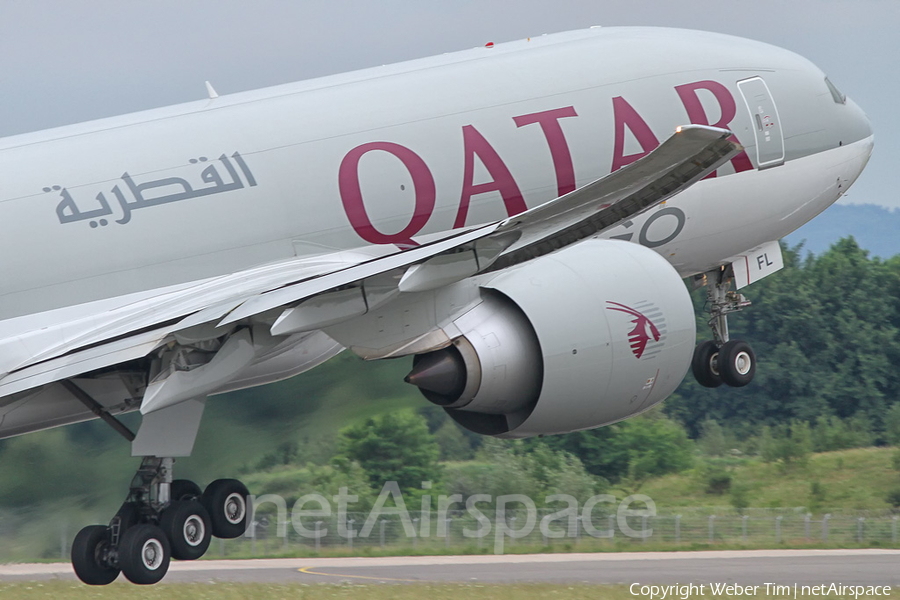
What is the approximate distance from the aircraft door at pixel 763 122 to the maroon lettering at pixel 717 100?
259 millimetres

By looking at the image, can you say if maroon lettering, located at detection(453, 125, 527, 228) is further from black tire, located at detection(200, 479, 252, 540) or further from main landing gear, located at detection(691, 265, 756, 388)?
black tire, located at detection(200, 479, 252, 540)

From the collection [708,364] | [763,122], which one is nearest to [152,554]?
[708,364]

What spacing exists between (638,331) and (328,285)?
3771mm

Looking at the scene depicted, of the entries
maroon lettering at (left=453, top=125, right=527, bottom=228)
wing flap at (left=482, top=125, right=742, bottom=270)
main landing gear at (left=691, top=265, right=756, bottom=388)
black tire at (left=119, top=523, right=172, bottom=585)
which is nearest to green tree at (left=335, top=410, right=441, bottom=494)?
main landing gear at (left=691, top=265, right=756, bottom=388)

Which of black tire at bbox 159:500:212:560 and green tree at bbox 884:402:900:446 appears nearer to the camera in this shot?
black tire at bbox 159:500:212:560

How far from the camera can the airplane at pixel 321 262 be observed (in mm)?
11891

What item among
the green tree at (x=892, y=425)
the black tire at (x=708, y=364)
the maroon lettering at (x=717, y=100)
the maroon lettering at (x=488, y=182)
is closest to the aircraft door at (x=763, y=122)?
the maroon lettering at (x=717, y=100)

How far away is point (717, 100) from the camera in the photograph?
1588 centimetres

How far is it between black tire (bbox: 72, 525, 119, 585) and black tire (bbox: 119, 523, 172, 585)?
568mm

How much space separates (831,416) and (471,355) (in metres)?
43.4

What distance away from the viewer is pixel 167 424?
1252cm

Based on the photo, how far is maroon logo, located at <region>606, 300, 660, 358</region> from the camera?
1257 cm

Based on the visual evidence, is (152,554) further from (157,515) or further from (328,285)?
(328,285)

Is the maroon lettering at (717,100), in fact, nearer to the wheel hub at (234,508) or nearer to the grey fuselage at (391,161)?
the grey fuselage at (391,161)
